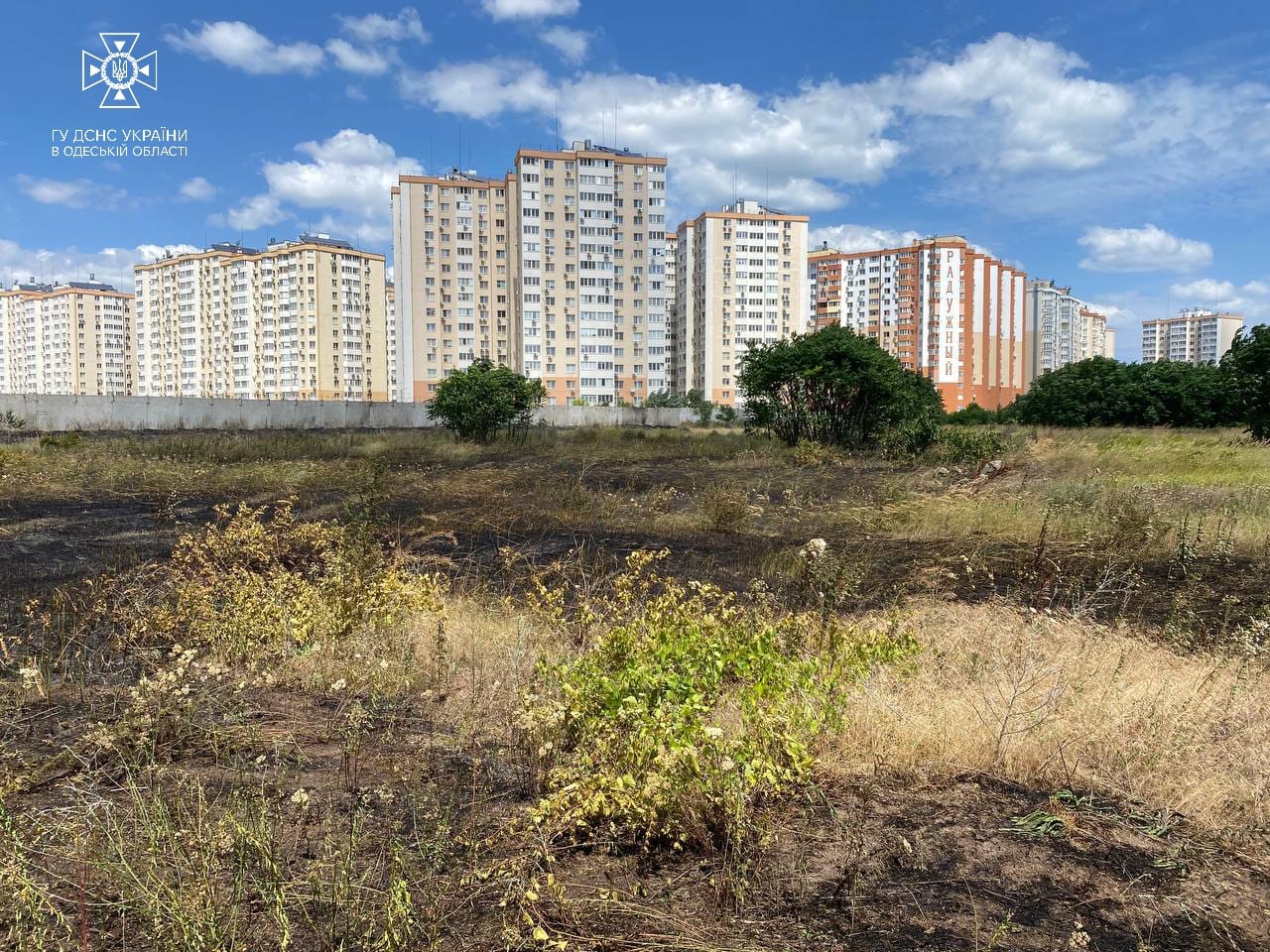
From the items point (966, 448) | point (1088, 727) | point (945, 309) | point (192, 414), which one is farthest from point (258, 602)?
point (945, 309)

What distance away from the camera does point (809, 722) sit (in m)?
2.75

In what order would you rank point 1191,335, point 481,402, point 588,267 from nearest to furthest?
point 481,402 < point 588,267 < point 1191,335

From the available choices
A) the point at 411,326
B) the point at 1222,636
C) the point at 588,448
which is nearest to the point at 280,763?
the point at 1222,636

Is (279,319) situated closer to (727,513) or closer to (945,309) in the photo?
(945,309)

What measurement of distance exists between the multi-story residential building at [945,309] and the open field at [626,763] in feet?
270

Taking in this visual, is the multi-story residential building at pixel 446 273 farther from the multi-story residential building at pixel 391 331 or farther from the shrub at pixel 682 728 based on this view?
the shrub at pixel 682 728

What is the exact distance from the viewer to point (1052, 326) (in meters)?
114

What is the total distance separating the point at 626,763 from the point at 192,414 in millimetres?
39751

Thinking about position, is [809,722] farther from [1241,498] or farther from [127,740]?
[1241,498]

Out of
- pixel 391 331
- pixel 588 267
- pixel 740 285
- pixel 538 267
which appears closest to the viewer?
pixel 538 267

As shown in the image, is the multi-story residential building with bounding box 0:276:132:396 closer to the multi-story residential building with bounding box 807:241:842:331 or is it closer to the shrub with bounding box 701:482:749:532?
the multi-story residential building with bounding box 807:241:842:331

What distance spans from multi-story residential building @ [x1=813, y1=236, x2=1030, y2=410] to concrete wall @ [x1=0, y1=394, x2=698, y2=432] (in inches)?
2121

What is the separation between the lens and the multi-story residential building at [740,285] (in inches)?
3250

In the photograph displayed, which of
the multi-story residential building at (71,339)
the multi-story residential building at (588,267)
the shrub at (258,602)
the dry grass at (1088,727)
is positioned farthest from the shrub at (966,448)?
the multi-story residential building at (71,339)
